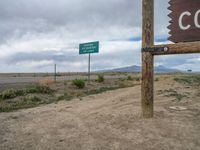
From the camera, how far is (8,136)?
7395 millimetres

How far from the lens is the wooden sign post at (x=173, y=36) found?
6254 mm

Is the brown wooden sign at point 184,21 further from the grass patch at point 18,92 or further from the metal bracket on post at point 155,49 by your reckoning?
the grass patch at point 18,92

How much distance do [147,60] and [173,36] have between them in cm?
94

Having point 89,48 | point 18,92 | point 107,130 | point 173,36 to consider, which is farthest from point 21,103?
point 89,48

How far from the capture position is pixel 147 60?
7352 millimetres

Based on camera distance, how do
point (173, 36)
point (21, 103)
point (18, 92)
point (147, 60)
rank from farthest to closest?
point (18, 92), point (21, 103), point (147, 60), point (173, 36)

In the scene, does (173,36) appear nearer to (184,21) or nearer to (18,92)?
(184,21)

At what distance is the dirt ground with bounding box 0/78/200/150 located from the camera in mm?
6223

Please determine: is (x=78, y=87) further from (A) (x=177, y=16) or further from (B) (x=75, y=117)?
(A) (x=177, y=16)

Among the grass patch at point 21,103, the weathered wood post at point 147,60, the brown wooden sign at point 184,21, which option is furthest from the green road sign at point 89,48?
the brown wooden sign at point 184,21

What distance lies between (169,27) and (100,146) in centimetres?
260

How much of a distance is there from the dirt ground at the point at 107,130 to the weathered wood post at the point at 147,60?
1.07 ft

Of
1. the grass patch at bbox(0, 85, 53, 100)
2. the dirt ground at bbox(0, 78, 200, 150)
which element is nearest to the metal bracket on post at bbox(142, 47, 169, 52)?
the dirt ground at bbox(0, 78, 200, 150)

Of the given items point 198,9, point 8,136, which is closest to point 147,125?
point 198,9
